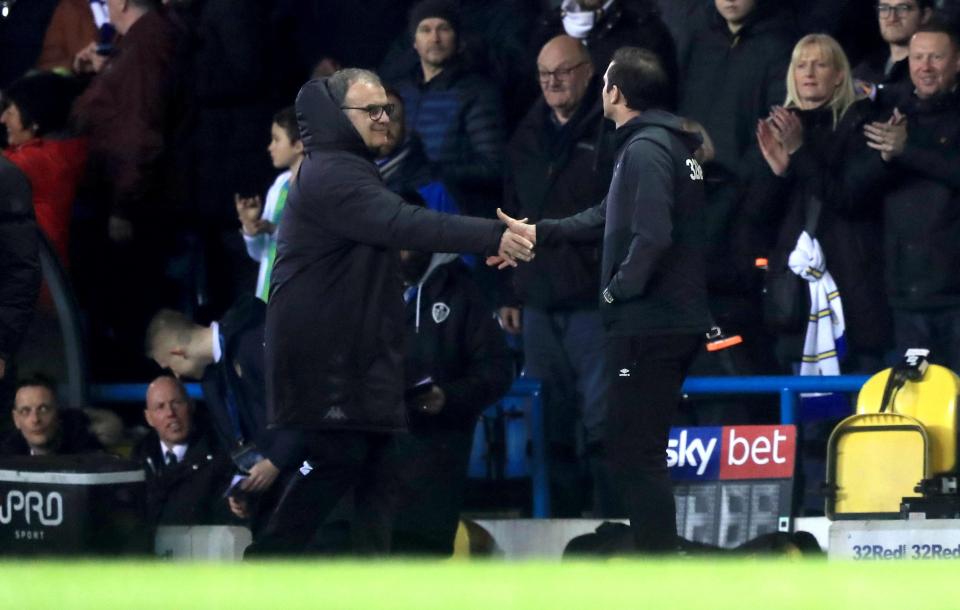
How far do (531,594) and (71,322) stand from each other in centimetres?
735

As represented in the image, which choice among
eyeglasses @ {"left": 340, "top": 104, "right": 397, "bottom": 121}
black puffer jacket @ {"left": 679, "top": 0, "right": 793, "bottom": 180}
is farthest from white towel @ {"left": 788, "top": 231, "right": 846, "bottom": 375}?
eyeglasses @ {"left": 340, "top": 104, "right": 397, "bottom": 121}

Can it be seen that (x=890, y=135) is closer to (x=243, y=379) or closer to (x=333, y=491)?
(x=243, y=379)

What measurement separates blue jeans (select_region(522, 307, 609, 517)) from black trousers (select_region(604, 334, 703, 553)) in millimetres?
1655

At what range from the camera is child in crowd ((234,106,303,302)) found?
32.3 ft

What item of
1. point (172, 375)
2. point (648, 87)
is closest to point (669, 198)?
point (648, 87)

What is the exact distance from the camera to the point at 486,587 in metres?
3.55

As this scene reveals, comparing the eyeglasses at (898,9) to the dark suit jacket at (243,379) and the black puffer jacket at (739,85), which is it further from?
the dark suit jacket at (243,379)

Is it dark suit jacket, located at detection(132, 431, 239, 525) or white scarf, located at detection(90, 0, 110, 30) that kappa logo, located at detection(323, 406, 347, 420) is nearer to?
dark suit jacket, located at detection(132, 431, 239, 525)

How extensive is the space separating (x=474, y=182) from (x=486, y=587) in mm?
6972

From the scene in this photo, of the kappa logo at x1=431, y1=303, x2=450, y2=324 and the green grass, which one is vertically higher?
the kappa logo at x1=431, y1=303, x2=450, y2=324

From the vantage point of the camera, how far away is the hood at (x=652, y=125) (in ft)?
26.2

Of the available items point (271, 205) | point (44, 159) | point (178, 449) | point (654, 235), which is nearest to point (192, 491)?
point (178, 449)

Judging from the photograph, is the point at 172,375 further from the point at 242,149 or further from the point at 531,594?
the point at 531,594

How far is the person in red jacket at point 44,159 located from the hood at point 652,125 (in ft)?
11.7
